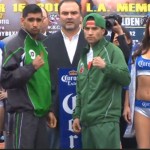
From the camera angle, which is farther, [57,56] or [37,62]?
[57,56]

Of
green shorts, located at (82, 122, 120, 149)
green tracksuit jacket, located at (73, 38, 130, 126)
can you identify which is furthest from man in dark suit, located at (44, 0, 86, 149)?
green shorts, located at (82, 122, 120, 149)

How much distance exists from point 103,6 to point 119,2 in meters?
0.27

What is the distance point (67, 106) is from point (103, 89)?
539 millimetres

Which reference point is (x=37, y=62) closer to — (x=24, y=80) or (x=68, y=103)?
(x=24, y=80)

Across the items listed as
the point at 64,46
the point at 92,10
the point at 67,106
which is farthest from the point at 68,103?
the point at 92,10

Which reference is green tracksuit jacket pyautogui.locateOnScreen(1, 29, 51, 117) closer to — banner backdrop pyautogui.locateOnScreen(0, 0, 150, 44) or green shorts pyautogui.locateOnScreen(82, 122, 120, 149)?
green shorts pyautogui.locateOnScreen(82, 122, 120, 149)

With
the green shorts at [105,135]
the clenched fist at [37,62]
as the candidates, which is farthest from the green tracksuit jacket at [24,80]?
the green shorts at [105,135]

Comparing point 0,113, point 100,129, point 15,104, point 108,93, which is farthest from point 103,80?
point 0,113

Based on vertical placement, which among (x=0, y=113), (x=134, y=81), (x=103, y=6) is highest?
(x=103, y=6)

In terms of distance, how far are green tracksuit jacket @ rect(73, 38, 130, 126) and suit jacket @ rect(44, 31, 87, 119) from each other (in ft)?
1.44

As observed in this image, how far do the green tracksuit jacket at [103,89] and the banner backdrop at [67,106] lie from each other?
307mm

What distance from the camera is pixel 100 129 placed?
185 inches

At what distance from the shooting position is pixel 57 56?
17.3ft

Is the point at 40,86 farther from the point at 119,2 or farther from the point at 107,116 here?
the point at 119,2
